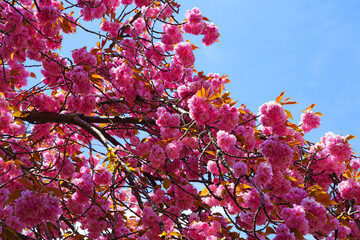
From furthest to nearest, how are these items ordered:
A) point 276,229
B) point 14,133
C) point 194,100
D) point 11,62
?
point 11,62 → point 14,133 → point 194,100 → point 276,229

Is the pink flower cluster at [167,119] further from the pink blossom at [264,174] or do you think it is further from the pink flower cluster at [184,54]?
the pink blossom at [264,174]

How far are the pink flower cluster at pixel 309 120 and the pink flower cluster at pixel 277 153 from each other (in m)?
1.18

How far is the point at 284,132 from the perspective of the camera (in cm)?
260

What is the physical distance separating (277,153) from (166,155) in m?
0.96

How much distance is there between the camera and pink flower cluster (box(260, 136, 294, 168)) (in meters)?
2.23

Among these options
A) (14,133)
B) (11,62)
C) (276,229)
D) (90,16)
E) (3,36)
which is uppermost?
(90,16)

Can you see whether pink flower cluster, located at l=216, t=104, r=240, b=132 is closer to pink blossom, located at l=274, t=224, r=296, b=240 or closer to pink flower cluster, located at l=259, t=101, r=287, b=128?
pink flower cluster, located at l=259, t=101, r=287, b=128

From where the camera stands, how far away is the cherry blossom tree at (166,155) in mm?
2156

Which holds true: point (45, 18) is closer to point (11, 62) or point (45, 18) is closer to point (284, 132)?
point (11, 62)

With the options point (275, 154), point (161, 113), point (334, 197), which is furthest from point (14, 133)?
point (334, 197)

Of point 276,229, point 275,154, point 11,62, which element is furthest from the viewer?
point 11,62

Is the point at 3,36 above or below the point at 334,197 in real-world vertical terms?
above

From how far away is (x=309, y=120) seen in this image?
10.8ft

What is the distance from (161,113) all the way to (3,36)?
1.64 meters
